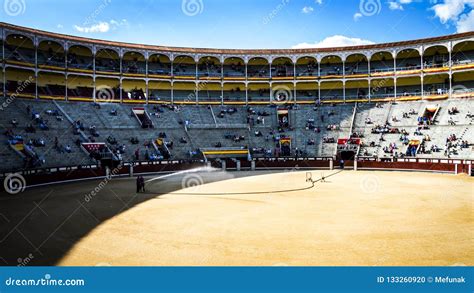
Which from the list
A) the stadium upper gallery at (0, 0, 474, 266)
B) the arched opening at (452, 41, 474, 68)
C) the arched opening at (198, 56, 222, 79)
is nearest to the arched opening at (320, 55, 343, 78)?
the stadium upper gallery at (0, 0, 474, 266)

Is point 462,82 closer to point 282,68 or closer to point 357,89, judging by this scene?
point 357,89

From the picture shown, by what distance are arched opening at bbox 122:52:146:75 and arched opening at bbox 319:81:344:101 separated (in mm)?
27064

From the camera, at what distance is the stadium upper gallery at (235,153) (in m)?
10.7

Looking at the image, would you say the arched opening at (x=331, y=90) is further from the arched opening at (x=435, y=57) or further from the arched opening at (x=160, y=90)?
the arched opening at (x=160, y=90)

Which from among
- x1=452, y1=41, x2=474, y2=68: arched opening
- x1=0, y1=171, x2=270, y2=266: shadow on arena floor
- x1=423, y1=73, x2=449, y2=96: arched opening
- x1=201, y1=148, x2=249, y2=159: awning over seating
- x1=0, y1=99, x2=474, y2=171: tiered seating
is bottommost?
x1=0, y1=171, x2=270, y2=266: shadow on arena floor

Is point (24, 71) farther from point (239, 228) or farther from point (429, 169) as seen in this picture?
point (429, 169)

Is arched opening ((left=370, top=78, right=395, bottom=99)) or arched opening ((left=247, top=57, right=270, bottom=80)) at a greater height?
arched opening ((left=247, top=57, right=270, bottom=80))

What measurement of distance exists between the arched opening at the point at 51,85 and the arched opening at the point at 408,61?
149ft

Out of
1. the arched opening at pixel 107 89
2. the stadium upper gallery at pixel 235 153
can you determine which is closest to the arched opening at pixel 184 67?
the stadium upper gallery at pixel 235 153

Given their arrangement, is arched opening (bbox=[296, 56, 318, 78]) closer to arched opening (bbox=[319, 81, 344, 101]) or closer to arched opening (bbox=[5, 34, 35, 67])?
arched opening (bbox=[319, 81, 344, 101])

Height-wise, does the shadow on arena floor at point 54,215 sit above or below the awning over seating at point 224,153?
below

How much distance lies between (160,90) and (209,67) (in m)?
8.36

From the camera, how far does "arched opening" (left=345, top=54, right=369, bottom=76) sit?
5256 centimetres

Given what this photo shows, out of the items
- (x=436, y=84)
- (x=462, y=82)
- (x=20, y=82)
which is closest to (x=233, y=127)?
(x=20, y=82)
